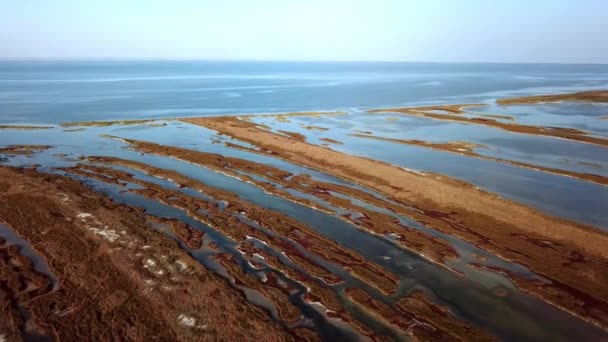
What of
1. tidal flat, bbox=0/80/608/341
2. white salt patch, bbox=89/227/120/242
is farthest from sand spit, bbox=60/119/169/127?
white salt patch, bbox=89/227/120/242

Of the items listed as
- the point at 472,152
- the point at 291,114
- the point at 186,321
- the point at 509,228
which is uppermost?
the point at 291,114

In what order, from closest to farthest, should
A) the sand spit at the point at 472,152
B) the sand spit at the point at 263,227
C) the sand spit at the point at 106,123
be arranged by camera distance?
the sand spit at the point at 263,227 → the sand spit at the point at 472,152 → the sand spit at the point at 106,123

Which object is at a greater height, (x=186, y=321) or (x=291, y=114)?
(x=291, y=114)

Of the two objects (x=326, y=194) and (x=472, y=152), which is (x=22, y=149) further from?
(x=472, y=152)

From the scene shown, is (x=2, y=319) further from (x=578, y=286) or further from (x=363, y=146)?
(x=363, y=146)

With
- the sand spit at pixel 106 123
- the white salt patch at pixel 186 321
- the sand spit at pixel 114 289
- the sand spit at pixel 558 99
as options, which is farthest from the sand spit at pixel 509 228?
the sand spit at pixel 558 99

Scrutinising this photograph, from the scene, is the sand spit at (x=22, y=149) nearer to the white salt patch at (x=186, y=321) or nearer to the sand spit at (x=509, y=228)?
the sand spit at (x=509, y=228)

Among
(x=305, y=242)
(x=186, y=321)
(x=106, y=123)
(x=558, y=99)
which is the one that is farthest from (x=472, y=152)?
(x=558, y=99)
